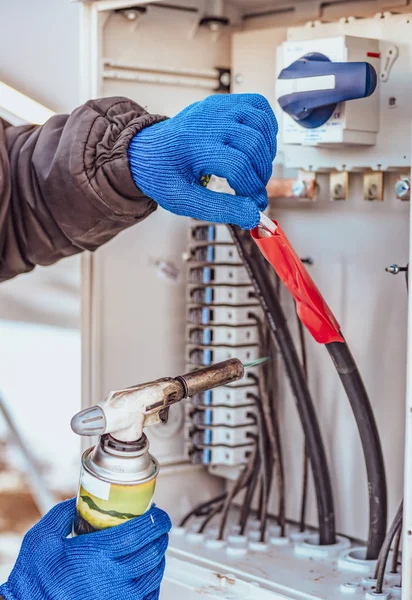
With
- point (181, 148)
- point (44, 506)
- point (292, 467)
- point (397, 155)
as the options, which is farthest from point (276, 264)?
point (44, 506)

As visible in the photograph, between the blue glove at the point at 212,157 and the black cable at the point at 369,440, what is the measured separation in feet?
1.38

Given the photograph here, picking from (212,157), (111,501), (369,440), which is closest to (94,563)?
(111,501)

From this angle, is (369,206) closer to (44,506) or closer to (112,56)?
(112,56)

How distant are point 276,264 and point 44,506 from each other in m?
0.93

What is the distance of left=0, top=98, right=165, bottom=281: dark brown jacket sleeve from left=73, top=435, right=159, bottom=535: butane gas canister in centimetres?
47

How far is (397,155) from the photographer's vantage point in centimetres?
171

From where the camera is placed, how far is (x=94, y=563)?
1.08 metres

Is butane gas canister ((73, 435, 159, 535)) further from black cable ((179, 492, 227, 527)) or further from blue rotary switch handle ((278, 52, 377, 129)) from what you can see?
black cable ((179, 492, 227, 527))

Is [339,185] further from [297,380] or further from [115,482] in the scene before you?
[115,482]

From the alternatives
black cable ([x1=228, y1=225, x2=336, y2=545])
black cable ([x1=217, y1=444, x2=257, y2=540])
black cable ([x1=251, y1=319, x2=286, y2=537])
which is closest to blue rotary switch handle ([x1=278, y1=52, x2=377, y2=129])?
black cable ([x1=228, y1=225, x2=336, y2=545])

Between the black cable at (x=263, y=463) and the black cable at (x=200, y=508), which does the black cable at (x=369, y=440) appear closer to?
the black cable at (x=263, y=463)

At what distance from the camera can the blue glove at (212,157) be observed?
4.23 feet

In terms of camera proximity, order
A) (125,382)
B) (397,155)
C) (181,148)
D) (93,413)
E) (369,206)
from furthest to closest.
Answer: (125,382) < (369,206) < (397,155) < (181,148) < (93,413)

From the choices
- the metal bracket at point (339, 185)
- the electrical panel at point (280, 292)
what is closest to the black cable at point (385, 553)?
the electrical panel at point (280, 292)
